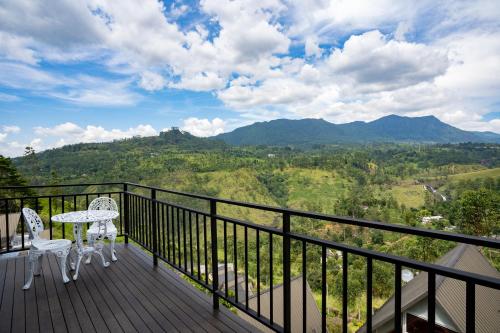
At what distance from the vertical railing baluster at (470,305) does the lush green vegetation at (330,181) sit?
29.0 meters

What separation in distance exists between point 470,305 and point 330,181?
6718 cm

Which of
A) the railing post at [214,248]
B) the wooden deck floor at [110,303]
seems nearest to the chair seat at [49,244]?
the wooden deck floor at [110,303]

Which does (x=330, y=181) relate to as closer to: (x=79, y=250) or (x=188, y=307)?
(x=79, y=250)

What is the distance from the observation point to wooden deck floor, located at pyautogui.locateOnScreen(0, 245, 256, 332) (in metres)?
2.26

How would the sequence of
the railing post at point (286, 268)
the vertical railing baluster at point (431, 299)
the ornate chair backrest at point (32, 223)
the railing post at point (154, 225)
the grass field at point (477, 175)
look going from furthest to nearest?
the grass field at point (477, 175) → the railing post at point (154, 225) → the ornate chair backrest at point (32, 223) → the railing post at point (286, 268) → the vertical railing baluster at point (431, 299)

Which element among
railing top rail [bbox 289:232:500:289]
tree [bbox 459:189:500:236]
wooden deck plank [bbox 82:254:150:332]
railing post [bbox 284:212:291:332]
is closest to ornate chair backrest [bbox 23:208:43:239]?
wooden deck plank [bbox 82:254:150:332]

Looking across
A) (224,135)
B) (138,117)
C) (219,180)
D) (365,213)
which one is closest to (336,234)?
(365,213)

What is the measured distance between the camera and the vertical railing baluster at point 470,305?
977mm

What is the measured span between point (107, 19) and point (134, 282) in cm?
724

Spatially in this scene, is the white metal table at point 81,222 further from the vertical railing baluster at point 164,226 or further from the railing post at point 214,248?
the railing post at point 214,248

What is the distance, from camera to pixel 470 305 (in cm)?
100

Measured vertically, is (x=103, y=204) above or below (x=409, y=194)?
above

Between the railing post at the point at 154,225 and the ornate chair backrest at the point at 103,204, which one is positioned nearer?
the railing post at the point at 154,225

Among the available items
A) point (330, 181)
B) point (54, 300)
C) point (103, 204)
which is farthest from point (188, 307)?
point (330, 181)
